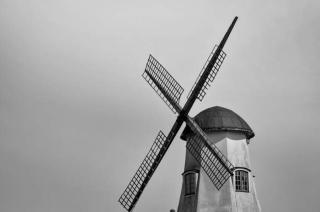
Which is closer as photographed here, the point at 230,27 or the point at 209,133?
the point at 230,27

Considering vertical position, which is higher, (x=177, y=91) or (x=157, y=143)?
(x=177, y=91)

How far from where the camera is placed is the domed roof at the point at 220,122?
33.8 meters

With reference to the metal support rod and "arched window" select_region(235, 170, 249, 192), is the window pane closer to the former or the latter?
"arched window" select_region(235, 170, 249, 192)

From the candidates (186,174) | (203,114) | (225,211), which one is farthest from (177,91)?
(225,211)

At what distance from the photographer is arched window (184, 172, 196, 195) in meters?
34.2

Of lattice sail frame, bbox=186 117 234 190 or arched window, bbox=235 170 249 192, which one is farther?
arched window, bbox=235 170 249 192

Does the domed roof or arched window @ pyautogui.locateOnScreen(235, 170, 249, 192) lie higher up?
the domed roof

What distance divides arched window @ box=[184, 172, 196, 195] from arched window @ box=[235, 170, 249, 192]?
2235 millimetres

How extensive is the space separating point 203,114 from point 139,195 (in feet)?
17.5

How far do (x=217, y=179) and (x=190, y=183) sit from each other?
237 cm

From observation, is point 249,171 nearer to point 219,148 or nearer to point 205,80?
point 219,148

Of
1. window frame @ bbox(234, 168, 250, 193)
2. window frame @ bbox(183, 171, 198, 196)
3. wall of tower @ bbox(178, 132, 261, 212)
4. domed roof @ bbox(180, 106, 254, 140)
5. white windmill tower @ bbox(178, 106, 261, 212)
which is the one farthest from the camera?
window frame @ bbox(183, 171, 198, 196)

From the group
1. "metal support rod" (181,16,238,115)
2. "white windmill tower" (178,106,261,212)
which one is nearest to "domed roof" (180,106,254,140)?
"white windmill tower" (178,106,261,212)

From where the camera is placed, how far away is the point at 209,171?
32.9 meters
